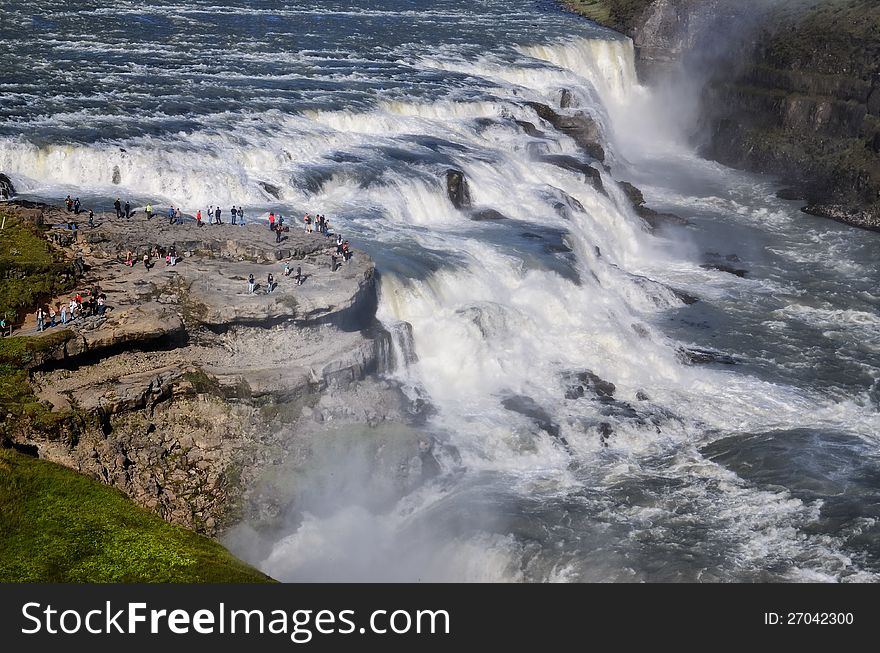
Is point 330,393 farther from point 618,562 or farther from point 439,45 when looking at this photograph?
point 439,45

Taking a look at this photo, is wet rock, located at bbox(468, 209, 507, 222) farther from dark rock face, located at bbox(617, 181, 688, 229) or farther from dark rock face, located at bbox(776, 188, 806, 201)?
dark rock face, located at bbox(776, 188, 806, 201)

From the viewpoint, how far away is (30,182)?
4725cm

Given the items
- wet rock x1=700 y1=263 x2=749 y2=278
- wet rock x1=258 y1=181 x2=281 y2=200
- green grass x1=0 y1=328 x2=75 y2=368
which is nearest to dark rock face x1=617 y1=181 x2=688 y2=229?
wet rock x1=700 y1=263 x2=749 y2=278

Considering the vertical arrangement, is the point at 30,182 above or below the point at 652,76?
below

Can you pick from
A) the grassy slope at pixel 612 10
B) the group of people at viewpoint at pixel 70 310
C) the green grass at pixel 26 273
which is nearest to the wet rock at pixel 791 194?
the grassy slope at pixel 612 10

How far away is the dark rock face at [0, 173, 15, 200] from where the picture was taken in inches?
1757

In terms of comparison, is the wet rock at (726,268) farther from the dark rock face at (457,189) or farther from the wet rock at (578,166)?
the dark rock face at (457,189)

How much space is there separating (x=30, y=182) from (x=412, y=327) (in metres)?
20.9

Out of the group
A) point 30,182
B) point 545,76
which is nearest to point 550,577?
point 30,182

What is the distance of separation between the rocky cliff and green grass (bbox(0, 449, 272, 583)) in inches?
2074

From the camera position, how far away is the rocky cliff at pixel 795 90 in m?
67.8

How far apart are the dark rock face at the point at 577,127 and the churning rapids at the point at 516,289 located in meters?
1.55

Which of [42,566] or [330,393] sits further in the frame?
[330,393]

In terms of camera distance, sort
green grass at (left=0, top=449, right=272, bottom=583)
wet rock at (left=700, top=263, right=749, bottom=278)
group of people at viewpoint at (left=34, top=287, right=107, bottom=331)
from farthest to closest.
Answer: wet rock at (left=700, top=263, right=749, bottom=278) → group of people at viewpoint at (left=34, top=287, right=107, bottom=331) → green grass at (left=0, top=449, right=272, bottom=583)
